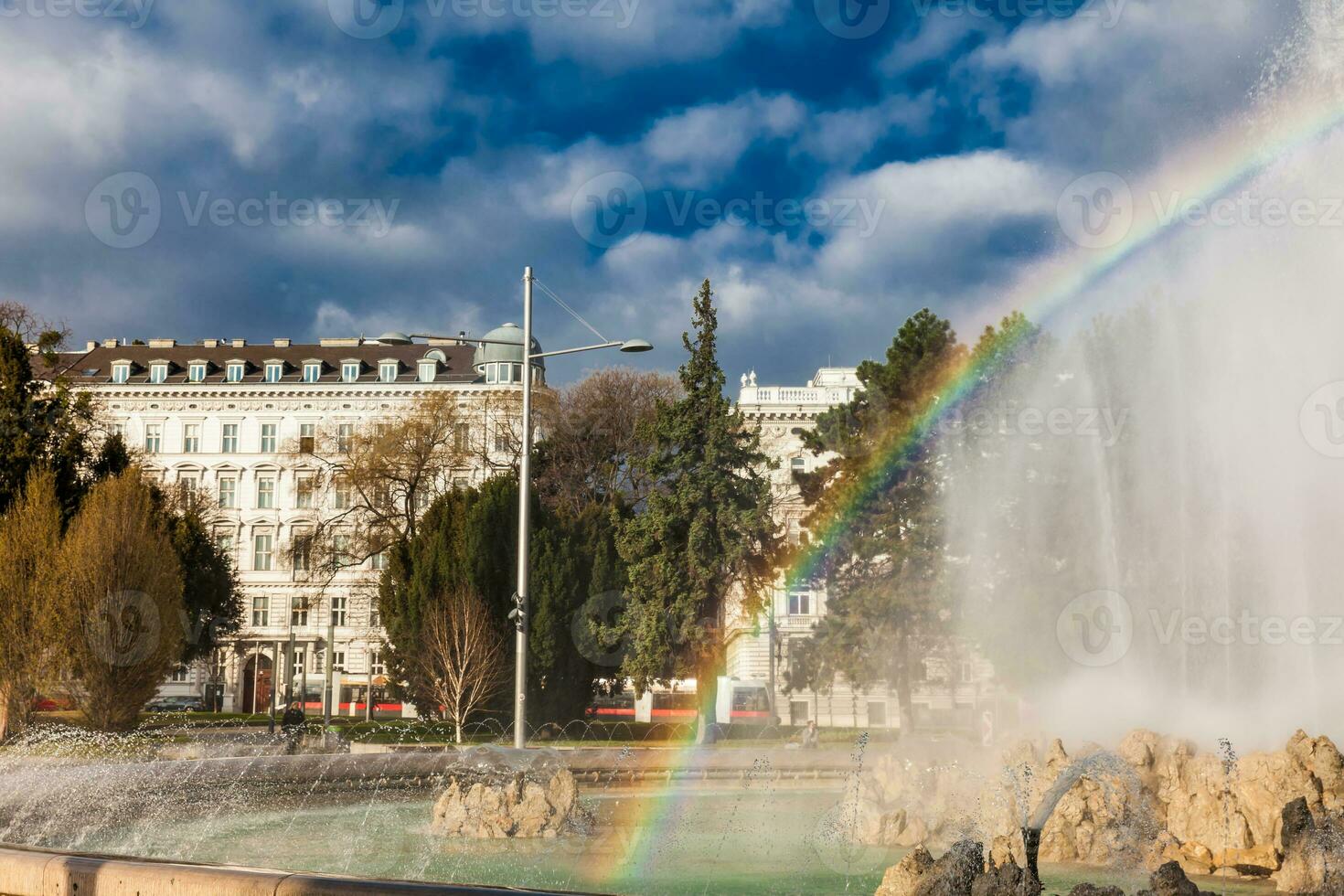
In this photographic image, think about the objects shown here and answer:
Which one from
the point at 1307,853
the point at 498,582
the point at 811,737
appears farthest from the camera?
the point at 498,582

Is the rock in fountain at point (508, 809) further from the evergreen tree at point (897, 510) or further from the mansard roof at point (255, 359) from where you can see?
the mansard roof at point (255, 359)

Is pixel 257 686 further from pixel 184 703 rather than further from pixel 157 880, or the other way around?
pixel 157 880

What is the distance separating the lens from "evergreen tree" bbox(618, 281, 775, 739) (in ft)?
165

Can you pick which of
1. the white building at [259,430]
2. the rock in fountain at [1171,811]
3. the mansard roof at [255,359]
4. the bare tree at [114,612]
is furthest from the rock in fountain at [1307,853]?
the mansard roof at [255,359]

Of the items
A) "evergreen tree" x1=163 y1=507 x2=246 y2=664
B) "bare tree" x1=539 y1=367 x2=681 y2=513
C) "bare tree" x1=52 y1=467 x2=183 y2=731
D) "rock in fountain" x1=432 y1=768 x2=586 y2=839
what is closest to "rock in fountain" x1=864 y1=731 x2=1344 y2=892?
"rock in fountain" x1=432 y1=768 x2=586 y2=839

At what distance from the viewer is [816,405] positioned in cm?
8162

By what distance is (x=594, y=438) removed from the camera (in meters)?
58.4

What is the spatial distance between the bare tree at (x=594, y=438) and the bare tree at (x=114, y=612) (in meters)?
26.6

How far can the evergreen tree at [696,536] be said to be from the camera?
1976 inches

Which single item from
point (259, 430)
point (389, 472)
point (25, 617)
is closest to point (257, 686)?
point (259, 430)

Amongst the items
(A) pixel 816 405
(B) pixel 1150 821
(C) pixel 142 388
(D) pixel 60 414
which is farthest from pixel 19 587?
(C) pixel 142 388

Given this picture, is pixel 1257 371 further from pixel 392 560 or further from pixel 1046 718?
pixel 392 560

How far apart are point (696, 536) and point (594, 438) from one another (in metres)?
9.65

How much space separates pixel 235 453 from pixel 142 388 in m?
7.30
